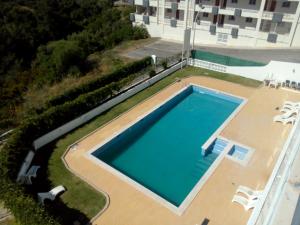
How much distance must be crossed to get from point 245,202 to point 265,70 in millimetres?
16725

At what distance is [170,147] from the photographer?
1720 cm

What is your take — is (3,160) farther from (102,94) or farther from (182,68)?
(182,68)

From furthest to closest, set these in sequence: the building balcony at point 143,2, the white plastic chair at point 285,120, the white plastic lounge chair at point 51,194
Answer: the building balcony at point 143,2 < the white plastic chair at point 285,120 < the white plastic lounge chair at point 51,194

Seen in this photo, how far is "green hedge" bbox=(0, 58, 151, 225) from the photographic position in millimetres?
9844

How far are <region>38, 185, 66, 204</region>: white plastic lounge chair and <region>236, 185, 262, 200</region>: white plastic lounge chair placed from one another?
8.57 metres

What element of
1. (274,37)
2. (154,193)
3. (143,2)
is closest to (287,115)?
(154,193)

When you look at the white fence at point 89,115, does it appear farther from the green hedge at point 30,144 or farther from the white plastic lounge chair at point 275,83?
the white plastic lounge chair at point 275,83

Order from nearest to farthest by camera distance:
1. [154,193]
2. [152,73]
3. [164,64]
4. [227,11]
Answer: [154,193] < [152,73] < [164,64] < [227,11]

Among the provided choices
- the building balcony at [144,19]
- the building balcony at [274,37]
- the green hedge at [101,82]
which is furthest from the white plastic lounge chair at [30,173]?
the building balcony at [144,19]

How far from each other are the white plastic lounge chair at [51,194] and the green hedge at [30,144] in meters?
1.22

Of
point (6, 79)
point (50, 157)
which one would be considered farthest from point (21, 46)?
point (50, 157)

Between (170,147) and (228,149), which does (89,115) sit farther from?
(228,149)

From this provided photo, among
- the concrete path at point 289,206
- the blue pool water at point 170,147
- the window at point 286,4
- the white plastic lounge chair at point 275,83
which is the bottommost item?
the blue pool water at point 170,147

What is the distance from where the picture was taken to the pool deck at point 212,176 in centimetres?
1160
